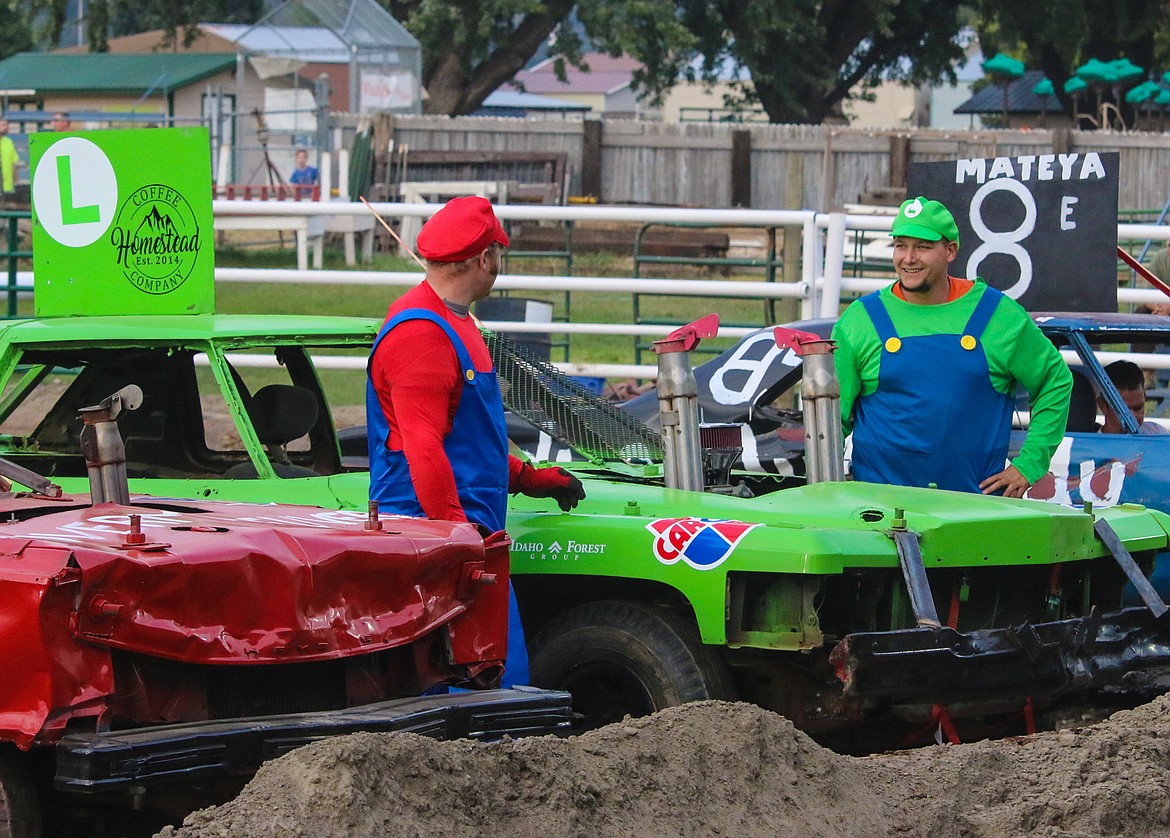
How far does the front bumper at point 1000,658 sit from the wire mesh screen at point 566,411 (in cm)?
181

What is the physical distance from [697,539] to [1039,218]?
4383mm

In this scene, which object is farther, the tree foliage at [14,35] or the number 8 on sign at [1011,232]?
the tree foliage at [14,35]

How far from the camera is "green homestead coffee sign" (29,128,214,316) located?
7.39m

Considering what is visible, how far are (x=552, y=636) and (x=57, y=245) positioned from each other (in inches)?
119

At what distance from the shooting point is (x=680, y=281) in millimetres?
12328

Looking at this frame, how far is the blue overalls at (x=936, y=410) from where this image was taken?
6.46 meters

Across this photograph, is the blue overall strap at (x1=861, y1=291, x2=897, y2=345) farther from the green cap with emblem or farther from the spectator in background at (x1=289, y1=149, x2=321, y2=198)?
the spectator in background at (x1=289, y1=149, x2=321, y2=198)

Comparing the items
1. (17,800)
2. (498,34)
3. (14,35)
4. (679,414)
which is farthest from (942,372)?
(14,35)

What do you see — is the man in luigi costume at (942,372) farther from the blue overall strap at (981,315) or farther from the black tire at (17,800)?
the black tire at (17,800)

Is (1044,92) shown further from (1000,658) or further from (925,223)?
(1000,658)

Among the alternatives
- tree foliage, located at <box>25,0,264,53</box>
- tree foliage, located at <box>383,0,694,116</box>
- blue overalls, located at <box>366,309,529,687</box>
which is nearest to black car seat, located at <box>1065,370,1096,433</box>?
blue overalls, located at <box>366,309,529,687</box>

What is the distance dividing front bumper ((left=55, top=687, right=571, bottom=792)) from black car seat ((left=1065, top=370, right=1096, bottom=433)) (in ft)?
13.6

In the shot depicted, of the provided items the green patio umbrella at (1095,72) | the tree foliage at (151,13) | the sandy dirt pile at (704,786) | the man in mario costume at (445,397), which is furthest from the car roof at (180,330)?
the green patio umbrella at (1095,72)

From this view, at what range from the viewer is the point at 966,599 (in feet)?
19.0
